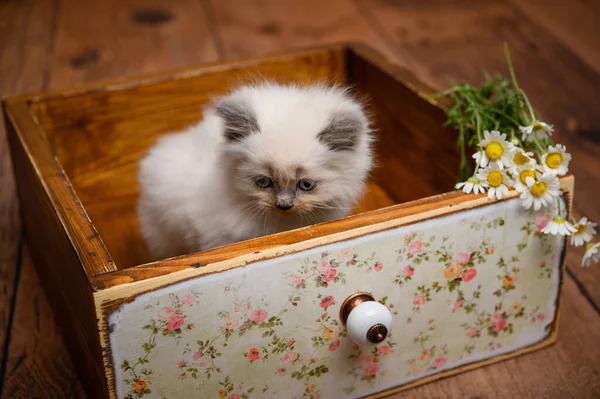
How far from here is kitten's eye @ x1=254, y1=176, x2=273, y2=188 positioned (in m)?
0.82

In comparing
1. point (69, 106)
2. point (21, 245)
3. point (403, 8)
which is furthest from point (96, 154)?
point (403, 8)

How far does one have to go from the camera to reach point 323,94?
877 mm

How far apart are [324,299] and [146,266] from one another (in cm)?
20

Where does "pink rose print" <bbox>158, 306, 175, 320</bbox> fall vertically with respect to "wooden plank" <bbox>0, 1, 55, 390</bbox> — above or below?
below

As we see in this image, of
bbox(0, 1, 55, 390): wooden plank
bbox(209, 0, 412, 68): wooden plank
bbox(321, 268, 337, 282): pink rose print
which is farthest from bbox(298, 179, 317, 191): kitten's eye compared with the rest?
bbox(209, 0, 412, 68): wooden plank

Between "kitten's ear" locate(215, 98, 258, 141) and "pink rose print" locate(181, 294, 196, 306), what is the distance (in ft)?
0.64

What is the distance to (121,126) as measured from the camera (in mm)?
1180

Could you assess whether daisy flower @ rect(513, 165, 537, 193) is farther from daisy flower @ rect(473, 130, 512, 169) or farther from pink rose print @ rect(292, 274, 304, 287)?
pink rose print @ rect(292, 274, 304, 287)

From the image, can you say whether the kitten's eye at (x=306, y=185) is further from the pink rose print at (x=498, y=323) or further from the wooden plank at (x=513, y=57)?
the wooden plank at (x=513, y=57)

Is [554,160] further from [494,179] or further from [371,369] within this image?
[371,369]

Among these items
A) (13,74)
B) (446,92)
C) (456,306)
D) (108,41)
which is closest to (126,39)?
(108,41)

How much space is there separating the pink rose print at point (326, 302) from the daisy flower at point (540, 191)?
0.80 ft

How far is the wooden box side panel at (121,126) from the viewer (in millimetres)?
1135

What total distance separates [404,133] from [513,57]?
0.65 metres
